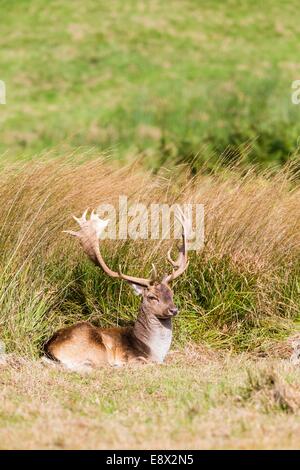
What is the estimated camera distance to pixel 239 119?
17172mm

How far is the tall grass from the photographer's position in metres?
9.67

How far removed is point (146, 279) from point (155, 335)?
1.60 feet

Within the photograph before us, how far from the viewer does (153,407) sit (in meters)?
7.53

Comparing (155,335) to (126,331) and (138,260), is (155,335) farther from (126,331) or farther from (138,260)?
(138,260)

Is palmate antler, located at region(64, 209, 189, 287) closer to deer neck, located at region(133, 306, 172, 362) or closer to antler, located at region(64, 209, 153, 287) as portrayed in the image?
antler, located at region(64, 209, 153, 287)

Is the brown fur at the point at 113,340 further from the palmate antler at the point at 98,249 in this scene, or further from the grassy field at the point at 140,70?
the grassy field at the point at 140,70

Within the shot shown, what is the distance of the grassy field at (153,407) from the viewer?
6.59m

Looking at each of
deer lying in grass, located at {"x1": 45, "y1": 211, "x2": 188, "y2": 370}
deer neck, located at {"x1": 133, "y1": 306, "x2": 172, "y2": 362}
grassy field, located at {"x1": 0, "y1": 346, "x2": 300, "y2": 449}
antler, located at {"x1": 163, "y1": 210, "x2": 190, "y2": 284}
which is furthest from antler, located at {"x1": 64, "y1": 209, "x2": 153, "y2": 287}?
grassy field, located at {"x1": 0, "y1": 346, "x2": 300, "y2": 449}

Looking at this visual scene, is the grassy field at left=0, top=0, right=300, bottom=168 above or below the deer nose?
above

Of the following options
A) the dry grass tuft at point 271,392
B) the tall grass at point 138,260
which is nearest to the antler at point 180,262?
the tall grass at point 138,260

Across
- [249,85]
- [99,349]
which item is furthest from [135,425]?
[249,85]

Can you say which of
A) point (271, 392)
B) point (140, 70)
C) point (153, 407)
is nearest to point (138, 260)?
point (153, 407)

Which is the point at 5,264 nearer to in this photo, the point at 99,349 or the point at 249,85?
the point at 99,349
